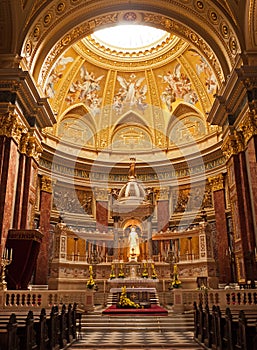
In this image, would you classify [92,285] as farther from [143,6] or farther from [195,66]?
[195,66]

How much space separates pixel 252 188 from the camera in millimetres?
13562

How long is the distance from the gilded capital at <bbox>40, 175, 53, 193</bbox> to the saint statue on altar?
527 centimetres

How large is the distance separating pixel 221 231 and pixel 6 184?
11.4m

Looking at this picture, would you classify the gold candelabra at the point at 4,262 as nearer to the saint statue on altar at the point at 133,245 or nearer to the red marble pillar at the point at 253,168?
the saint statue on altar at the point at 133,245

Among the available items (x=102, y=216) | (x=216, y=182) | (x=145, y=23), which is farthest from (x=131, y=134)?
(x=145, y=23)

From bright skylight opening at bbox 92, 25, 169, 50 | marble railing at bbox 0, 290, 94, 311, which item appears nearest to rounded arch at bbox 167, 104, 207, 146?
bright skylight opening at bbox 92, 25, 169, 50

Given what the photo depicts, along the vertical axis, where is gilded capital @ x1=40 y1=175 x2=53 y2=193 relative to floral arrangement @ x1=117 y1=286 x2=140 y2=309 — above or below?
above

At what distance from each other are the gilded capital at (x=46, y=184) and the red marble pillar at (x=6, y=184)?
634 cm

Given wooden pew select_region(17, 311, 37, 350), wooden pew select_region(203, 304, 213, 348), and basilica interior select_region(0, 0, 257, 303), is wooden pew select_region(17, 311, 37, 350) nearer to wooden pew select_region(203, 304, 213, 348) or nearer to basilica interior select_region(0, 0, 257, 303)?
wooden pew select_region(203, 304, 213, 348)

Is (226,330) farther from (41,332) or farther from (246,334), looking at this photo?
(41,332)

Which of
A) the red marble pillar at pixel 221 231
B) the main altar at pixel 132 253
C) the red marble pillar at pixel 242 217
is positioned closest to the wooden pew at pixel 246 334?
the red marble pillar at pixel 242 217

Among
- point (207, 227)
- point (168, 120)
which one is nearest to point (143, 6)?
point (168, 120)

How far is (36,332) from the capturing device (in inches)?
240

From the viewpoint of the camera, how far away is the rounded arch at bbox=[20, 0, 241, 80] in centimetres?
1529
